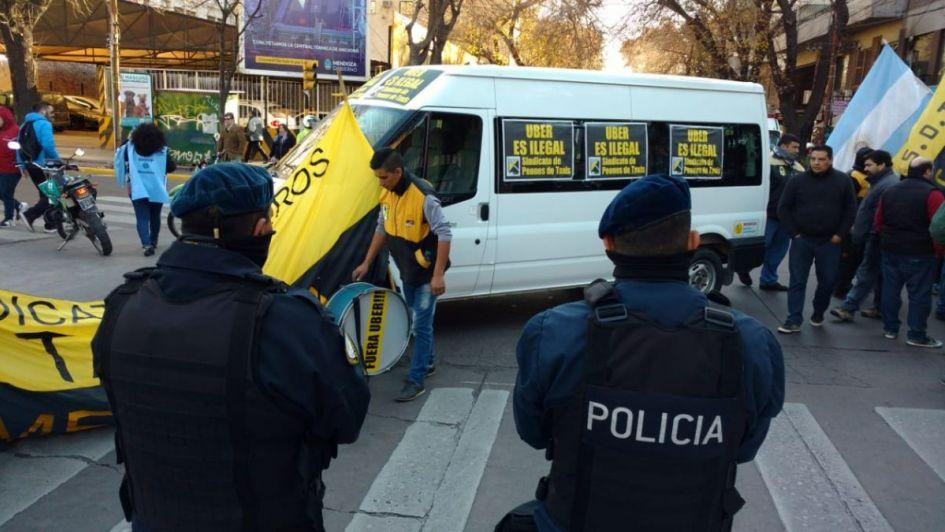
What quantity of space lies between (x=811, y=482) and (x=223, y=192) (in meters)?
3.74

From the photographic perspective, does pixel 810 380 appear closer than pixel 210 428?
No

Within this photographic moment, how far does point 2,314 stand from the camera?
168 inches

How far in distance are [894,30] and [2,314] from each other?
27.2 meters

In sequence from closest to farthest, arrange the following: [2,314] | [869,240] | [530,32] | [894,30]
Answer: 1. [2,314]
2. [869,240]
3. [894,30]
4. [530,32]

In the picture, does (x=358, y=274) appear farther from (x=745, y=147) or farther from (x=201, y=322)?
(x=745, y=147)

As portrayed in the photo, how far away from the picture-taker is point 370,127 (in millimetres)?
6512

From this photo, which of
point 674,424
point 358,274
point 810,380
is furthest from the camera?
point 810,380

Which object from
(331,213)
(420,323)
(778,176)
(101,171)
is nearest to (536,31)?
(101,171)

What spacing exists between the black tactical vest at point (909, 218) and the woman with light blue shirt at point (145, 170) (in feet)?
26.9

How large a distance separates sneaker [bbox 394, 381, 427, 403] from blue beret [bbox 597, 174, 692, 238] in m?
3.53

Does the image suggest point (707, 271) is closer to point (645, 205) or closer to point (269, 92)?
point (645, 205)

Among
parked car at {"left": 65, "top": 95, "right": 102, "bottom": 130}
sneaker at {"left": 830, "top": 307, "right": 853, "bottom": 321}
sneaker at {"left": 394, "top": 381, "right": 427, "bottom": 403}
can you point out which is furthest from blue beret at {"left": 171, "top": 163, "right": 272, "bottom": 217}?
parked car at {"left": 65, "top": 95, "right": 102, "bottom": 130}

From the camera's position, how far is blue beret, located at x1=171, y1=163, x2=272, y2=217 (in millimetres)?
2035

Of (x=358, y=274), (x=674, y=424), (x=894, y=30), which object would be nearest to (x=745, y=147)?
(x=358, y=274)
